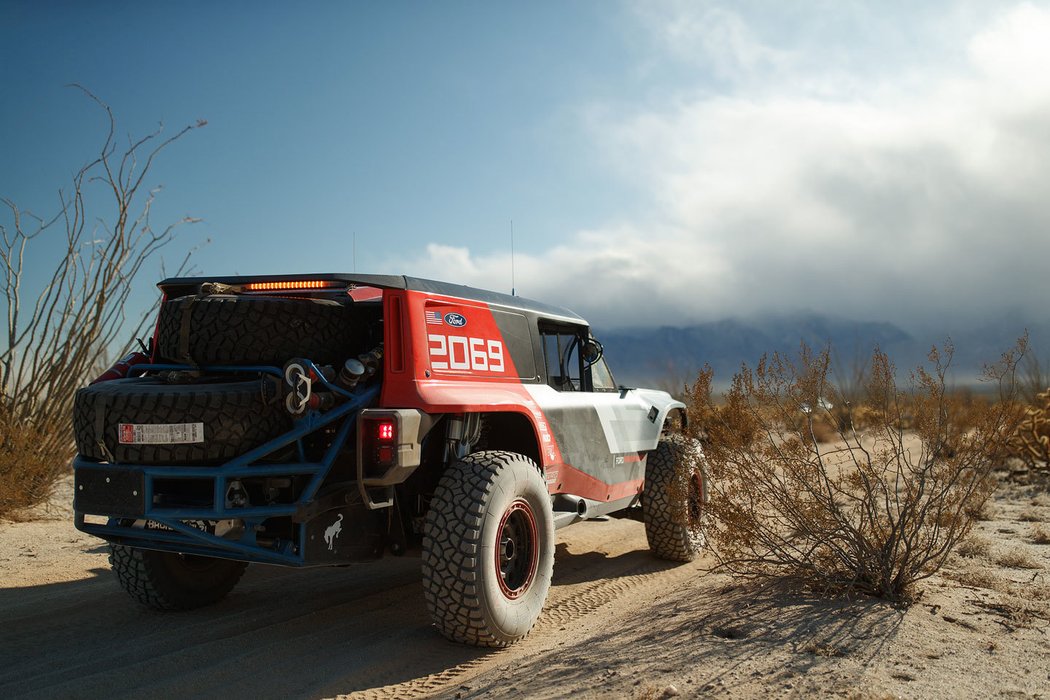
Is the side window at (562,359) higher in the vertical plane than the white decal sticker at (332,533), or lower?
higher

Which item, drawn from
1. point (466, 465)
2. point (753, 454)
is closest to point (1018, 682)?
point (753, 454)

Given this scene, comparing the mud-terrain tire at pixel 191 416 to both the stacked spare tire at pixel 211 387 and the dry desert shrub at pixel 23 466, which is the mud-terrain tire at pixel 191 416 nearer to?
the stacked spare tire at pixel 211 387

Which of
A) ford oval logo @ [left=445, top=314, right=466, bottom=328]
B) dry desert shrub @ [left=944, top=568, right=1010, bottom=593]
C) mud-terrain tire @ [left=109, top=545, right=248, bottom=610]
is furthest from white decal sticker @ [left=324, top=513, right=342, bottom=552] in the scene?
dry desert shrub @ [left=944, top=568, right=1010, bottom=593]

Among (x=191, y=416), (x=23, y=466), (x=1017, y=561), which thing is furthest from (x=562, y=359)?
(x=23, y=466)

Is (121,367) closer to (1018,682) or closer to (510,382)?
(510,382)

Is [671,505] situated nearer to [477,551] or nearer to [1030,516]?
[477,551]

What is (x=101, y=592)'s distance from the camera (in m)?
6.12

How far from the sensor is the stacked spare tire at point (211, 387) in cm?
416

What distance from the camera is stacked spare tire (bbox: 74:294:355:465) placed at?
13.7 feet

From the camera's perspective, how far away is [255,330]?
449cm

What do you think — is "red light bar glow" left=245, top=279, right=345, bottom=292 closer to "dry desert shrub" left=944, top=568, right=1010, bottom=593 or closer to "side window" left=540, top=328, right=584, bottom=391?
"side window" left=540, top=328, right=584, bottom=391

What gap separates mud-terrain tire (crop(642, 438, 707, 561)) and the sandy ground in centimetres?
51

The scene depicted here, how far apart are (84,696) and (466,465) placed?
7.34 ft

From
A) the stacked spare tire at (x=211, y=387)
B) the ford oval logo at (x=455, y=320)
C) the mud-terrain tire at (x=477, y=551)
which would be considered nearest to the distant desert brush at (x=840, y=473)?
the mud-terrain tire at (x=477, y=551)
